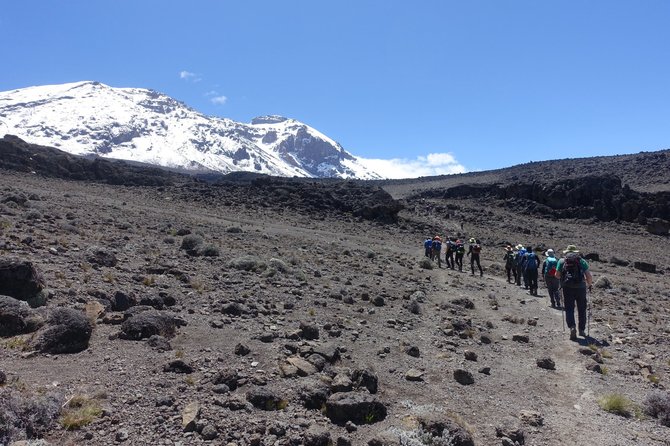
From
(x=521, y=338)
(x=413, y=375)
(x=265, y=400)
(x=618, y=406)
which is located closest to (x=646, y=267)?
(x=521, y=338)

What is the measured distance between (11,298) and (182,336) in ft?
8.82

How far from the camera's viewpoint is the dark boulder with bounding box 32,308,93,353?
6.52 metres

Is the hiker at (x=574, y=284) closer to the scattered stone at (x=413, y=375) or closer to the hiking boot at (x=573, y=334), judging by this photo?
the hiking boot at (x=573, y=334)

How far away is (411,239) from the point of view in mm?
36875

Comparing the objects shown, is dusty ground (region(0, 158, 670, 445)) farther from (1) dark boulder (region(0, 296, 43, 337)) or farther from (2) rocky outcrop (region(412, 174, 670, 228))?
(2) rocky outcrop (region(412, 174, 670, 228))

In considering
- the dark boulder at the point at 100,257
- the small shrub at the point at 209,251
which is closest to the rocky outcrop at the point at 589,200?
the small shrub at the point at 209,251

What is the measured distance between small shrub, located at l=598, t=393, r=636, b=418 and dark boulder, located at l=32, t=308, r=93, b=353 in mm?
7447

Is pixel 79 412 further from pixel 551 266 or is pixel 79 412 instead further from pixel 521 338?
pixel 551 266

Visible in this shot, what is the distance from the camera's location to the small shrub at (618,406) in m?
6.45

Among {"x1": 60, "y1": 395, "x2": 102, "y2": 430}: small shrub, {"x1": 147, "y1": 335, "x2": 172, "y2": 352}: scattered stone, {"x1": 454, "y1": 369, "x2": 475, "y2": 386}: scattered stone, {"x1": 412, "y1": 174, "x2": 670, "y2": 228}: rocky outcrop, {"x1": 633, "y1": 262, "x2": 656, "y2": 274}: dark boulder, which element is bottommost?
{"x1": 633, "y1": 262, "x2": 656, "y2": 274}: dark boulder

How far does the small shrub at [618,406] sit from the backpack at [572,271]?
4.07 meters

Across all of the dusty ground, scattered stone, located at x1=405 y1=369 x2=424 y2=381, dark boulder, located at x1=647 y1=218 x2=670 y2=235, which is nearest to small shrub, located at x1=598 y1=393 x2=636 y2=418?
the dusty ground

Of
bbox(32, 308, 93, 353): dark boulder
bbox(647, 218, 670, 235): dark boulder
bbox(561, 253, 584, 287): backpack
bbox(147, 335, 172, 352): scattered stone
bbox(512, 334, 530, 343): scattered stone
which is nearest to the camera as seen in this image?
bbox(32, 308, 93, 353): dark boulder

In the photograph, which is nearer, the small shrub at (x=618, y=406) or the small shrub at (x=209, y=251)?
the small shrub at (x=618, y=406)
